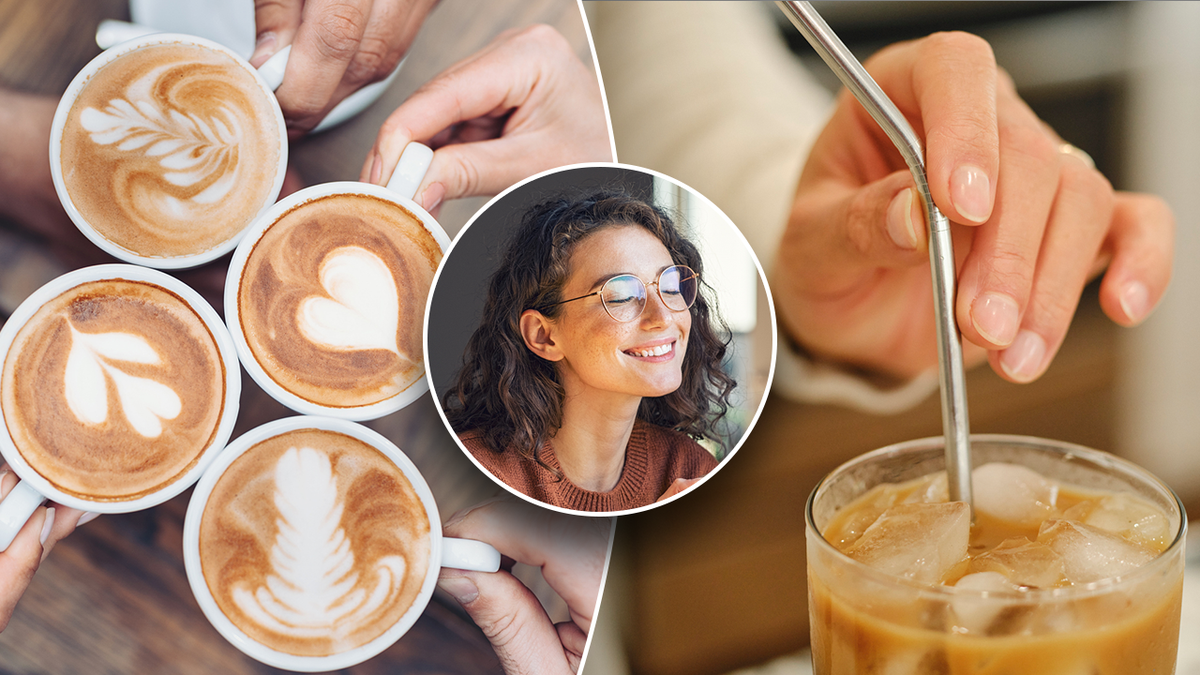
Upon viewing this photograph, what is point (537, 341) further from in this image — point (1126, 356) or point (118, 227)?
point (1126, 356)

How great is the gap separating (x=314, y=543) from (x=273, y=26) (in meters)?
0.20

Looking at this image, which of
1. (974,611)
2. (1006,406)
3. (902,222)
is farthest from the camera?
(1006,406)

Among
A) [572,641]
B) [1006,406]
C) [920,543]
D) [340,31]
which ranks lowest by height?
[1006,406]

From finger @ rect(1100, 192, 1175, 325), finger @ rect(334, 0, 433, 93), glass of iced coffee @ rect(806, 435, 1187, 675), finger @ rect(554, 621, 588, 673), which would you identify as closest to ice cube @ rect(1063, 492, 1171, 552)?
glass of iced coffee @ rect(806, 435, 1187, 675)

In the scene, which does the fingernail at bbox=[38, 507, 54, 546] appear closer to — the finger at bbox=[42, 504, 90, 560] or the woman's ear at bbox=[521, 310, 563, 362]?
the finger at bbox=[42, 504, 90, 560]

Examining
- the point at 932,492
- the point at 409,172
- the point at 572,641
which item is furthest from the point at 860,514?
the point at 409,172

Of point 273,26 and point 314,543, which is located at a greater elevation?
point 273,26

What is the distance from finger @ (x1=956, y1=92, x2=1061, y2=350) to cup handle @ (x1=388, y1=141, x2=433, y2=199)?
22 centimetres

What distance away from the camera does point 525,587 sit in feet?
1.13

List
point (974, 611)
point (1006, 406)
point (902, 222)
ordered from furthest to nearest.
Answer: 1. point (1006, 406)
2. point (902, 222)
3. point (974, 611)

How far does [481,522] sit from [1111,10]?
0.98 metres

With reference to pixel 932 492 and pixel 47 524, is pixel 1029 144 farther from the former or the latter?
pixel 47 524

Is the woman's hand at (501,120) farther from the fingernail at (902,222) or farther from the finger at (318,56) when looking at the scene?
the fingernail at (902,222)

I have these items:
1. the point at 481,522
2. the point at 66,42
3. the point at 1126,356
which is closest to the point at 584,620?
the point at 481,522
